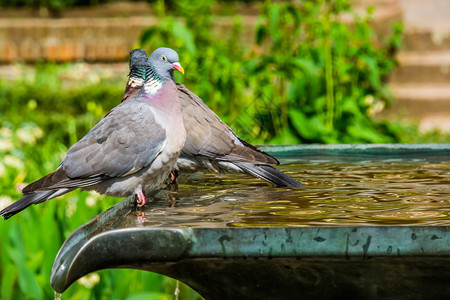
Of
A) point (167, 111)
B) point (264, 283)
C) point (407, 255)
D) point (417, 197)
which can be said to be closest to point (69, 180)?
point (167, 111)

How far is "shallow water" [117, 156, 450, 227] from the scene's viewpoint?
1.75 meters

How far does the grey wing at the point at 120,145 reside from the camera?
7.16 ft

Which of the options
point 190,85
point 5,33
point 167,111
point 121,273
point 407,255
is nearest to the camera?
point 407,255

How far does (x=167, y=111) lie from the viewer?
220cm

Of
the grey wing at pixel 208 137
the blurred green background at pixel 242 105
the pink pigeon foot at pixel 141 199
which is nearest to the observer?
the pink pigeon foot at pixel 141 199

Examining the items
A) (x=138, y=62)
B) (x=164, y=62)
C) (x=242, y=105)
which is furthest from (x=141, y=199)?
(x=242, y=105)

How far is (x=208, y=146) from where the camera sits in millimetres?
2693

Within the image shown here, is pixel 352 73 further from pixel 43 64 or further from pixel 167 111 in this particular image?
pixel 43 64

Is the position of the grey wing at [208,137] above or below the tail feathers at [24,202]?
above

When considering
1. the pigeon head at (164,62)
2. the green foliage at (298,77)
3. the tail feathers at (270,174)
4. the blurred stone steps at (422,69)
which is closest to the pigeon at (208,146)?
the tail feathers at (270,174)

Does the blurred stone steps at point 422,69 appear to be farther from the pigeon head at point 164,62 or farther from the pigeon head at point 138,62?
the pigeon head at point 164,62

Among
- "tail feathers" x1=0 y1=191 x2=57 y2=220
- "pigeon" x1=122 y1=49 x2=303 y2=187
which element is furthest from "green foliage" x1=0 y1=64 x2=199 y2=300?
"tail feathers" x1=0 y1=191 x2=57 y2=220

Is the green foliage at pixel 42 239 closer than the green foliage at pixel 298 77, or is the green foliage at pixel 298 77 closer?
the green foliage at pixel 42 239

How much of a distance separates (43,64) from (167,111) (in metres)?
6.22
